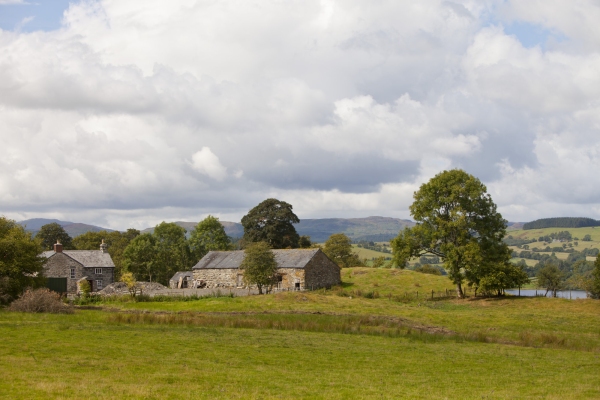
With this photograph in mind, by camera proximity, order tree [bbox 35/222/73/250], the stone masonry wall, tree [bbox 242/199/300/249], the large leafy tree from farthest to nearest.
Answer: tree [bbox 35/222/73/250] < the large leafy tree < tree [bbox 242/199/300/249] < the stone masonry wall

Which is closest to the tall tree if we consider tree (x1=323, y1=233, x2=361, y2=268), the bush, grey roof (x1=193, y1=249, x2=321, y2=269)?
grey roof (x1=193, y1=249, x2=321, y2=269)

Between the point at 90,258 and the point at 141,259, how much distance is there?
10333 millimetres

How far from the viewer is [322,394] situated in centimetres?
1658

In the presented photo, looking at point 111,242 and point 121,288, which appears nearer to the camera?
point 121,288

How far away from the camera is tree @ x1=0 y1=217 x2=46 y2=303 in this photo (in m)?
46.2

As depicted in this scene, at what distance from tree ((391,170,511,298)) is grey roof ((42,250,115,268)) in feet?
149

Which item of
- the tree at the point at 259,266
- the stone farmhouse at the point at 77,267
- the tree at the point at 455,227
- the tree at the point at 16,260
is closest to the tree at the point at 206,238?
the stone farmhouse at the point at 77,267

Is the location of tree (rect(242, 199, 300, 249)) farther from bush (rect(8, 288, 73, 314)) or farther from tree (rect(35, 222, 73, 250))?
bush (rect(8, 288, 73, 314))

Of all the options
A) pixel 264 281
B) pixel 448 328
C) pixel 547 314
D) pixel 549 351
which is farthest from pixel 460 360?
pixel 264 281

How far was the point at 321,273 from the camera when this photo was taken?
241 ft

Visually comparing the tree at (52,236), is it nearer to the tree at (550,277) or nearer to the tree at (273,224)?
the tree at (273,224)

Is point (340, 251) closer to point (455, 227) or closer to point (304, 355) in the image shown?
point (455, 227)

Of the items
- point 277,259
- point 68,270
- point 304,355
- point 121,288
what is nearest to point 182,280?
point 121,288

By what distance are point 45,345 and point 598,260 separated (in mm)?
49874
